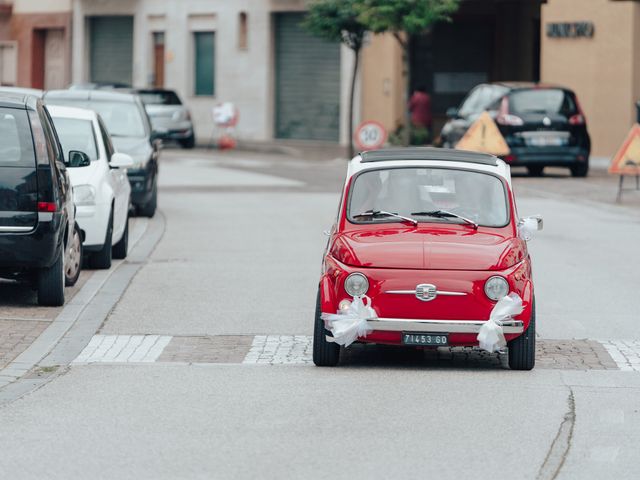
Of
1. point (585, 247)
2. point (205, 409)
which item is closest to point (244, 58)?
point (585, 247)

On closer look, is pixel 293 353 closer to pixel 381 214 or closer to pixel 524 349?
pixel 381 214

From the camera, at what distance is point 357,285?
10188mm

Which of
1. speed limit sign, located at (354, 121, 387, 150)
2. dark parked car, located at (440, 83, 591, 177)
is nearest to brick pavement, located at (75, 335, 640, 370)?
dark parked car, located at (440, 83, 591, 177)

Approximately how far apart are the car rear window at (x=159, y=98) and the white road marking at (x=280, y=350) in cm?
2948

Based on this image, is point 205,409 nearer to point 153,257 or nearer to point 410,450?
point 410,450

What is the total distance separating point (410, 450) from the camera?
7.89 metres

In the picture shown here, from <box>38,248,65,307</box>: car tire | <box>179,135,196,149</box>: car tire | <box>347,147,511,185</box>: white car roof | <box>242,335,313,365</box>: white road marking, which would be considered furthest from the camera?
<box>179,135,196,149</box>: car tire

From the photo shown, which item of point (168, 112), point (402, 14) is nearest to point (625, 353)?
point (402, 14)

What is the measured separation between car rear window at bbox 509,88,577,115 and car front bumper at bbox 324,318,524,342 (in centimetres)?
1908

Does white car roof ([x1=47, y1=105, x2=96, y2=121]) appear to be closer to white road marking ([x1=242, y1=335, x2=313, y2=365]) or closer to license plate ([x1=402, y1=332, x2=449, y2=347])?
white road marking ([x1=242, y1=335, x2=313, y2=365])

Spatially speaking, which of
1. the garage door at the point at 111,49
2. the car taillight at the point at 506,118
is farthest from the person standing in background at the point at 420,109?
the garage door at the point at 111,49

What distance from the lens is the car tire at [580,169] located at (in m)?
29.7

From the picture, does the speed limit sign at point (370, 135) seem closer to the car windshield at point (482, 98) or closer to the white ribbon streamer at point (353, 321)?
the car windshield at point (482, 98)

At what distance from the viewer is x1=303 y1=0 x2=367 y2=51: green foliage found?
1433 inches
